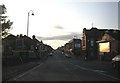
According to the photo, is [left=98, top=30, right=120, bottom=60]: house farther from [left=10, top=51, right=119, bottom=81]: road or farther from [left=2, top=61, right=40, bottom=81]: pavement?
[left=10, top=51, right=119, bottom=81]: road

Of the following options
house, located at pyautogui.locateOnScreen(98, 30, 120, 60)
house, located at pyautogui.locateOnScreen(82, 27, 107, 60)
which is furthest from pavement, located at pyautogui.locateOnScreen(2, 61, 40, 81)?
house, located at pyautogui.locateOnScreen(82, 27, 107, 60)

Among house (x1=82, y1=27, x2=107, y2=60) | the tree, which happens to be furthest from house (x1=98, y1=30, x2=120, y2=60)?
the tree

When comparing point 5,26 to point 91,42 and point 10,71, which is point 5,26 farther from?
point 91,42

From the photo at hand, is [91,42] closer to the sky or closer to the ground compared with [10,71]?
closer to the sky

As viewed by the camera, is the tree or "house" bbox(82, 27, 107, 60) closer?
the tree

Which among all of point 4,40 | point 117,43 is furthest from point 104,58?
point 4,40

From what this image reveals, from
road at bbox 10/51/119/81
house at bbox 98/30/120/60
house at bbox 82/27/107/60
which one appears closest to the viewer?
road at bbox 10/51/119/81

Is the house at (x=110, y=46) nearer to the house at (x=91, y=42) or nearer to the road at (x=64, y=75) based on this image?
the house at (x=91, y=42)

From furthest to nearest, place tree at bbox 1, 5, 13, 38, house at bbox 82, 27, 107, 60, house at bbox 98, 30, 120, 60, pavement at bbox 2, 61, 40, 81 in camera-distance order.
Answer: house at bbox 82, 27, 107, 60 < house at bbox 98, 30, 120, 60 < tree at bbox 1, 5, 13, 38 < pavement at bbox 2, 61, 40, 81

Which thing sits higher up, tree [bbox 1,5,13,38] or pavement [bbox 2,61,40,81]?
tree [bbox 1,5,13,38]

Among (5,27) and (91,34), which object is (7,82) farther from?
(91,34)

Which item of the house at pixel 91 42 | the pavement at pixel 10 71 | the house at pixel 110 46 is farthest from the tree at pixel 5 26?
the house at pixel 91 42

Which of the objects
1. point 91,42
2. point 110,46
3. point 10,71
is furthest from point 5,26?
point 91,42

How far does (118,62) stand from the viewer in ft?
112
